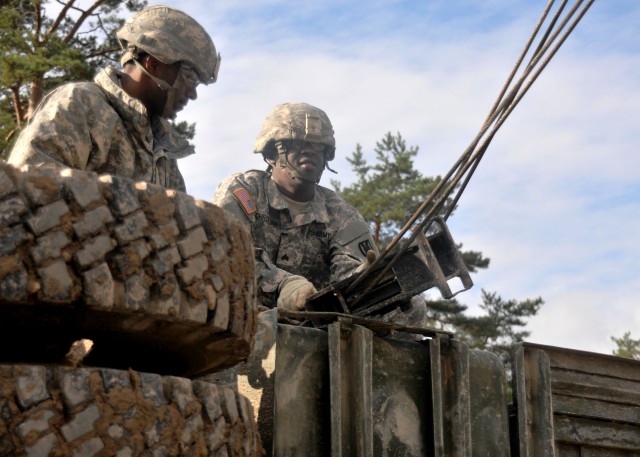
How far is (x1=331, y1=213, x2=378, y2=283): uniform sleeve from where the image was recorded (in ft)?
22.6

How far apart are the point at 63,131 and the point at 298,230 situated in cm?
305

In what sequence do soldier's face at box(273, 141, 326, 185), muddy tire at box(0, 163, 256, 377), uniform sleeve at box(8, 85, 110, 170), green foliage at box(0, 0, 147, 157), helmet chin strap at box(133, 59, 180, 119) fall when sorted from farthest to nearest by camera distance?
green foliage at box(0, 0, 147, 157)
soldier's face at box(273, 141, 326, 185)
helmet chin strap at box(133, 59, 180, 119)
uniform sleeve at box(8, 85, 110, 170)
muddy tire at box(0, 163, 256, 377)

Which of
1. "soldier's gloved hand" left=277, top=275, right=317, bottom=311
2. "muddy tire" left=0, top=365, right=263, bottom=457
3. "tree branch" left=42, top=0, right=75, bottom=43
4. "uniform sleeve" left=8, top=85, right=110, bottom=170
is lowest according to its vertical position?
"muddy tire" left=0, top=365, right=263, bottom=457

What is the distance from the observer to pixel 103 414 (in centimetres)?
269

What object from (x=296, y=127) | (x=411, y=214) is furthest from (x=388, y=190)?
(x=296, y=127)

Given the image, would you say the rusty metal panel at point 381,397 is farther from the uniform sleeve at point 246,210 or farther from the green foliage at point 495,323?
the green foliage at point 495,323

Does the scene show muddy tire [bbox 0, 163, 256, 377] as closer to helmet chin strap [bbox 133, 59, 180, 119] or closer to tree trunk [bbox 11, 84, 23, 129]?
helmet chin strap [bbox 133, 59, 180, 119]

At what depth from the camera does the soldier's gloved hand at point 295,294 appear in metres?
5.75

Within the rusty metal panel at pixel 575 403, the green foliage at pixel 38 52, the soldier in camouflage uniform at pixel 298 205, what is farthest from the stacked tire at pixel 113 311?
the green foliage at pixel 38 52

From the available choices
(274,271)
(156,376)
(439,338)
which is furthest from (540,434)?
(156,376)

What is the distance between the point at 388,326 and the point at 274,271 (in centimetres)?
176

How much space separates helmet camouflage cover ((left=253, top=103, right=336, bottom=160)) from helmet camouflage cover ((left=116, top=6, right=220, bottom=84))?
224cm

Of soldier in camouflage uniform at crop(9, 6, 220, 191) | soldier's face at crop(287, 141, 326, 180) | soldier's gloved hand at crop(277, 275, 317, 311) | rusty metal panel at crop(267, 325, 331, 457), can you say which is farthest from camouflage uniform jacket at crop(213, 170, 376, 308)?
rusty metal panel at crop(267, 325, 331, 457)

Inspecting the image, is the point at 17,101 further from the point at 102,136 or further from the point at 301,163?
the point at 102,136
